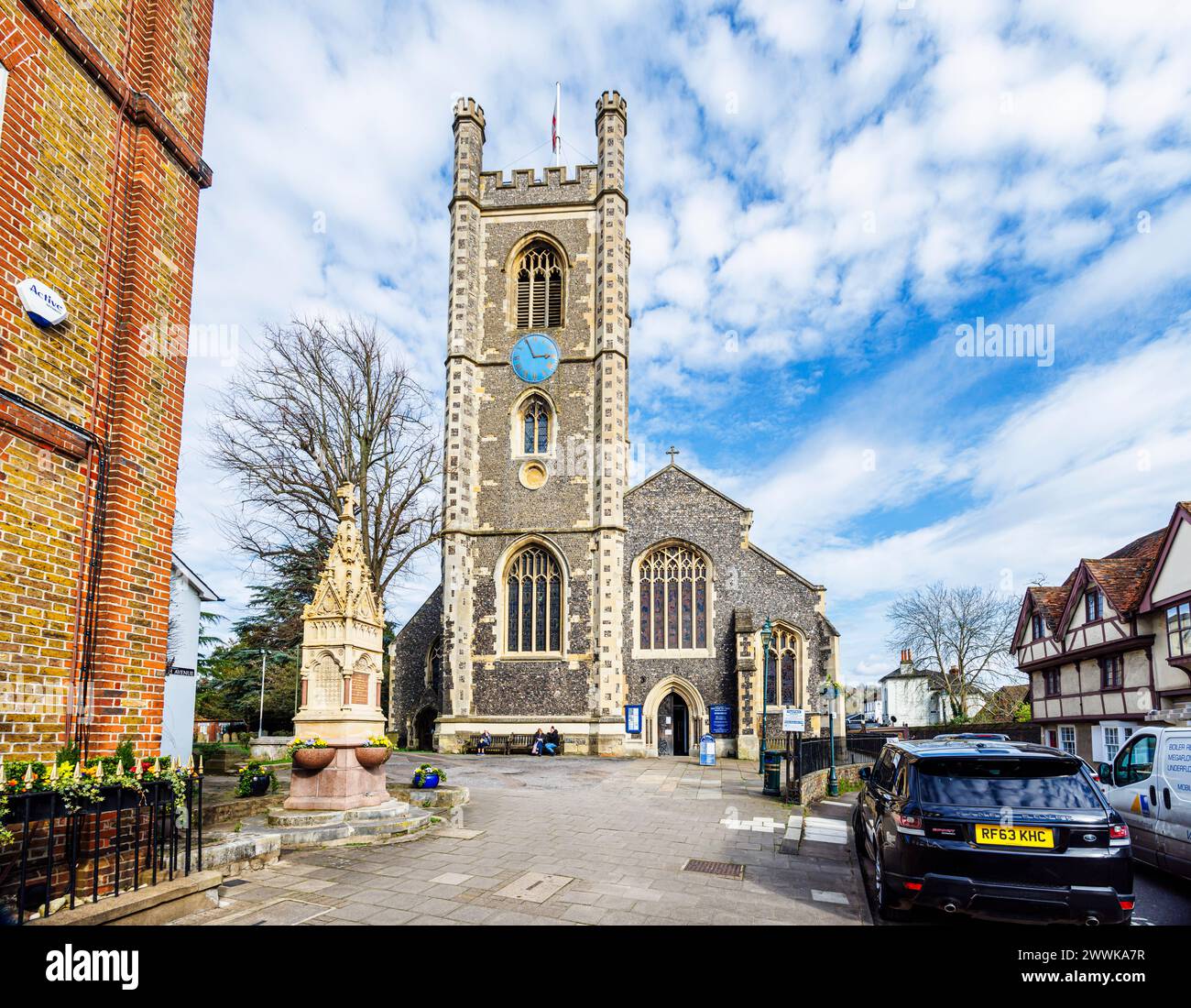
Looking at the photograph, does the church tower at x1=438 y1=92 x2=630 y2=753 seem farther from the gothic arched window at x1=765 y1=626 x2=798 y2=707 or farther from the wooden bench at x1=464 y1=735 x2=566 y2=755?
the gothic arched window at x1=765 y1=626 x2=798 y2=707

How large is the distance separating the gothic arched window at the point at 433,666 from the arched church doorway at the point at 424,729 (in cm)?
86

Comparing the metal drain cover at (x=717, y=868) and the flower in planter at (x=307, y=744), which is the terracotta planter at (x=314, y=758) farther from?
the metal drain cover at (x=717, y=868)

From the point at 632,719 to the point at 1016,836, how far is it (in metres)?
21.4

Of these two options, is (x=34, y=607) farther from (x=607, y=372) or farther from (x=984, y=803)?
(x=607, y=372)

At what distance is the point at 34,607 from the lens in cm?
520

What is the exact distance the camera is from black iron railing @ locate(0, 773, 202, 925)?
4.50 meters

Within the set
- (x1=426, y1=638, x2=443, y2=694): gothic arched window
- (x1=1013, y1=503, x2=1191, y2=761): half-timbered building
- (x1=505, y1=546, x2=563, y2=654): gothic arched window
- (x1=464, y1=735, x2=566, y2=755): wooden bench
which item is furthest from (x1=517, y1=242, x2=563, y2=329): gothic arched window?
(x1=1013, y1=503, x2=1191, y2=761): half-timbered building

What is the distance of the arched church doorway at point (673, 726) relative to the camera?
88.1 ft

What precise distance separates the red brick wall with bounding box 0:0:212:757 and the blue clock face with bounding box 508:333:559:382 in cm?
2055

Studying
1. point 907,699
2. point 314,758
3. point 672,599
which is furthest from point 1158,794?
point 907,699

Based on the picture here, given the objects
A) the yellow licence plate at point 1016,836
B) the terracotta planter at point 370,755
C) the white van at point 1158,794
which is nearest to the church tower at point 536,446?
the terracotta planter at point 370,755

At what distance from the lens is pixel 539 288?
28734mm
